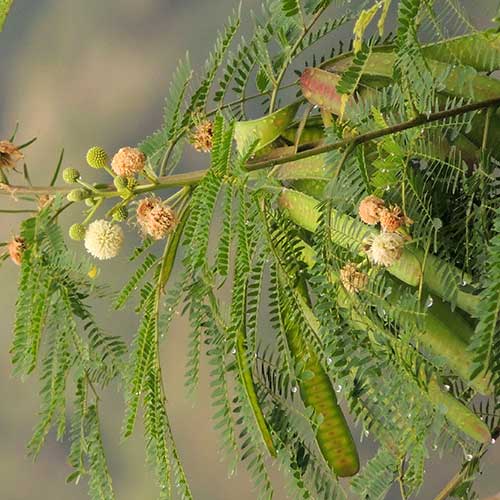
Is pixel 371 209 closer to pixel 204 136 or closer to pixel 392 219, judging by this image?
pixel 392 219

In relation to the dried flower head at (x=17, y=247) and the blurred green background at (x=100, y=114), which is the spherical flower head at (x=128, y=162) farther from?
the blurred green background at (x=100, y=114)

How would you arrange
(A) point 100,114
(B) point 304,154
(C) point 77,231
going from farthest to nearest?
(A) point 100,114 < (C) point 77,231 < (B) point 304,154

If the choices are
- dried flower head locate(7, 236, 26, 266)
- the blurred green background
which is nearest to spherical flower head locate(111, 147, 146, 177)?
dried flower head locate(7, 236, 26, 266)

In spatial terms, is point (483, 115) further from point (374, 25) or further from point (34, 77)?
point (34, 77)

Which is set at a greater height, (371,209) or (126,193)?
(126,193)

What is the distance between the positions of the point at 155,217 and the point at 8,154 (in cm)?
14

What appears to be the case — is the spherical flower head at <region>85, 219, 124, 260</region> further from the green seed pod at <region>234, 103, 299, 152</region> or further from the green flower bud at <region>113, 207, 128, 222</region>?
the green seed pod at <region>234, 103, 299, 152</region>

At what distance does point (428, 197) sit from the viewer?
32.1 inches

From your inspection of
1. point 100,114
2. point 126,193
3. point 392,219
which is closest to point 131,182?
point 126,193

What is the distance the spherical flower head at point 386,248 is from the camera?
75 cm

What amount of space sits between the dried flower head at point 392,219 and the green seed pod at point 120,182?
8.7 inches

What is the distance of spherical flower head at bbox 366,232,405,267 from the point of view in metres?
0.75

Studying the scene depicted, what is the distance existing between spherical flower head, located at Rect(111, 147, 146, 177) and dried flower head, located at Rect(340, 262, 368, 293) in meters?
0.20

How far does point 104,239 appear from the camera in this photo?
0.83m
